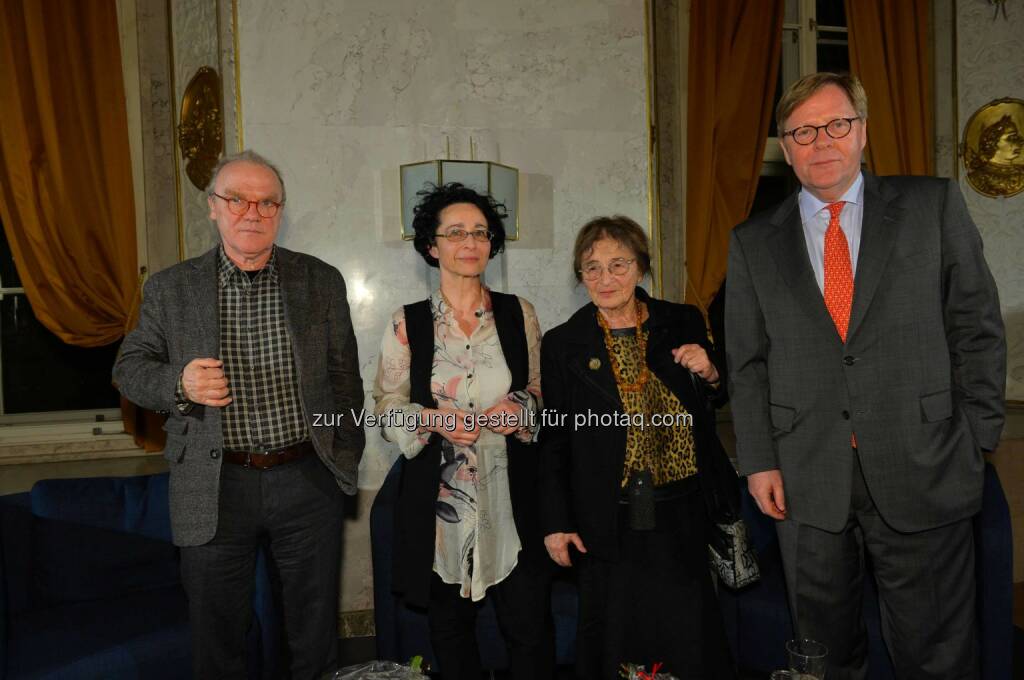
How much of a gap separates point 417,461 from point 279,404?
0.41 m

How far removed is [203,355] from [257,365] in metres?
0.14

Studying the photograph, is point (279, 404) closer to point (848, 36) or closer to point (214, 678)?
point (214, 678)

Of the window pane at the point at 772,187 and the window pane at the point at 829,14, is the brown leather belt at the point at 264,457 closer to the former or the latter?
the window pane at the point at 772,187

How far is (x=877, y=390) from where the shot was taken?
1.78 metres

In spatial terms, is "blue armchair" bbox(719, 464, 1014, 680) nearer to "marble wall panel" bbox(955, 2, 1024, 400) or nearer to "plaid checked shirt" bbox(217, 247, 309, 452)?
"plaid checked shirt" bbox(217, 247, 309, 452)

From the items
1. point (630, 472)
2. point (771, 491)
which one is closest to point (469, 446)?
point (630, 472)

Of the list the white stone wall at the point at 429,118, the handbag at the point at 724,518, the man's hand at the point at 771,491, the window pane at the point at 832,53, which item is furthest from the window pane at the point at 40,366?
the window pane at the point at 832,53

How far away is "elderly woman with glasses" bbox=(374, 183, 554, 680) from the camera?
6.82ft

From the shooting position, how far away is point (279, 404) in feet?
6.75

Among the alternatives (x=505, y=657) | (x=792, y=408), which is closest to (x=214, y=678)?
(x=505, y=657)

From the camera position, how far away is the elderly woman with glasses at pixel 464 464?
2.08 m

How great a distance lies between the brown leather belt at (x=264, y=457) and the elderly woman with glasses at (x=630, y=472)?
2.29ft

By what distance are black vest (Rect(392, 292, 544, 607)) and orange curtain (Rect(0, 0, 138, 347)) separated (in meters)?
2.21

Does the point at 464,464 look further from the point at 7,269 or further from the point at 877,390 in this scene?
the point at 7,269
